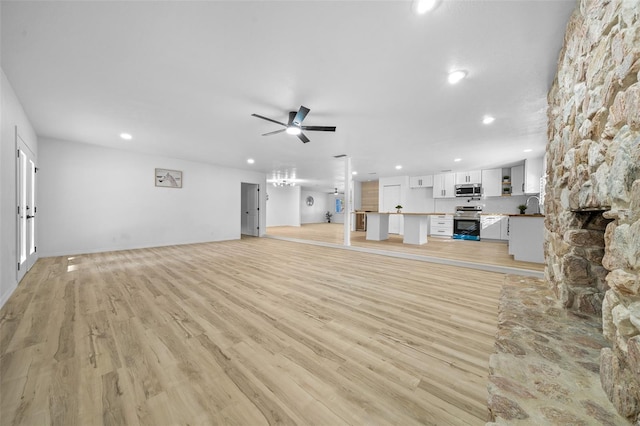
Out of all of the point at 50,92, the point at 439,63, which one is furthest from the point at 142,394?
the point at 50,92

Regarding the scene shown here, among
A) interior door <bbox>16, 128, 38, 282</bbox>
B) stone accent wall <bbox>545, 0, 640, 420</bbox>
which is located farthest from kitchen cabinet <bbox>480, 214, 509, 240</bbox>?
interior door <bbox>16, 128, 38, 282</bbox>

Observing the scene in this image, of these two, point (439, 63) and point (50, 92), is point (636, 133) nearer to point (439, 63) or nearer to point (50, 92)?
point (439, 63)

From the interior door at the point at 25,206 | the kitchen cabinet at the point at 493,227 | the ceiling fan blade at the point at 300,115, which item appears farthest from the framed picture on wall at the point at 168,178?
the kitchen cabinet at the point at 493,227

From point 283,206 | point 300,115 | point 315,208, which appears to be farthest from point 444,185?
point 315,208

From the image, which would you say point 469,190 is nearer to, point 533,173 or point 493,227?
point 493,227

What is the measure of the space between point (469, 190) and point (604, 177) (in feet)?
23.4

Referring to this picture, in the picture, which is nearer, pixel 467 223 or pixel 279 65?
pixel 279 65

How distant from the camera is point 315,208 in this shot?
1559cm

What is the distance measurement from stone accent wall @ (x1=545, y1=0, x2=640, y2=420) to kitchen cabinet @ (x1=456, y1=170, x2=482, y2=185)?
19.5ft

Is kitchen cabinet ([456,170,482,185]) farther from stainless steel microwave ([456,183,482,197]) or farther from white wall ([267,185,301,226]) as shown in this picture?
white wall ([267,185,301,226])

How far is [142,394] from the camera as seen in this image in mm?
1270

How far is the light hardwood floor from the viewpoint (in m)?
1.18

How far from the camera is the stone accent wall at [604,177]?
109 centimetres

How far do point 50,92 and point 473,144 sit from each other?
703cm
